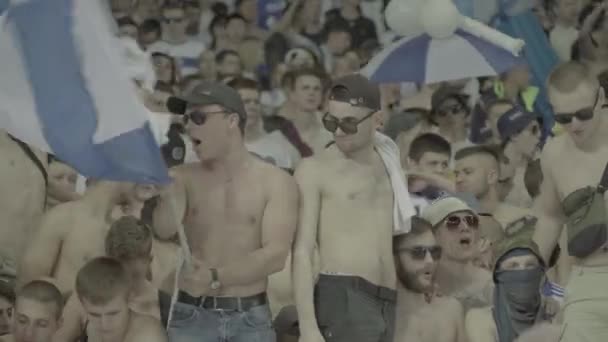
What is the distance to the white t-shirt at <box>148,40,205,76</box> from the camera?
14.6m

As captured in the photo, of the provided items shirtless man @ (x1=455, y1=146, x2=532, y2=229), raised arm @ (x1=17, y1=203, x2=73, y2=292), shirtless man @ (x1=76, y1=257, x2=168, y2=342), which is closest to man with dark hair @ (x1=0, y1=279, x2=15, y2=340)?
raised arm @ (x1=17, y1=203, x2=73, y2=292)

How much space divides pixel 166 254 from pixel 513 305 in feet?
5.68

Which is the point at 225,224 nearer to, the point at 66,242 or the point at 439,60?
the point at 66,242

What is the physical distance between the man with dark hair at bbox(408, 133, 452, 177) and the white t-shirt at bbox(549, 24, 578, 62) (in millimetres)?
2706

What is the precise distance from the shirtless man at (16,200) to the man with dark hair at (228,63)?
378cm

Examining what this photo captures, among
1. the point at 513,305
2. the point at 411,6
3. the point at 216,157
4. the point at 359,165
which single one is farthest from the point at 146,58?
the point at 411,6

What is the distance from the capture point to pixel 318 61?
1416 cm

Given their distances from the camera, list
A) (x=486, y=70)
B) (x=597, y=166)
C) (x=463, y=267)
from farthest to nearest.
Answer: (x=486, y=70), (x=463, y=267), (x=597, y=166)

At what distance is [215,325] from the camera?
353 inches

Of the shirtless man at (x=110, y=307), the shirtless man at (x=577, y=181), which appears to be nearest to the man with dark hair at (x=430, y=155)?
the shirtless man at (x=577, y=181)

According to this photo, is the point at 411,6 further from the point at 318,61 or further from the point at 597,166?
the point at 597,166

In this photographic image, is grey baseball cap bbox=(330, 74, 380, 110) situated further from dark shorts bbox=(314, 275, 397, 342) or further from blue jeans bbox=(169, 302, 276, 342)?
blue jeans bbox=(169, 302, 276, 342)

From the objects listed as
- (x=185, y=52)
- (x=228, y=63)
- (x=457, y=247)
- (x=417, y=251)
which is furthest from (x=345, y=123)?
(x=185, y=52)

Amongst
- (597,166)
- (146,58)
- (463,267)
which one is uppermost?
(146,58)
